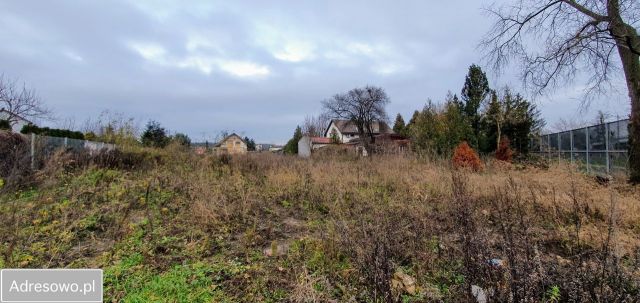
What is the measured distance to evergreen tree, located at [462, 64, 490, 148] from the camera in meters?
22.4

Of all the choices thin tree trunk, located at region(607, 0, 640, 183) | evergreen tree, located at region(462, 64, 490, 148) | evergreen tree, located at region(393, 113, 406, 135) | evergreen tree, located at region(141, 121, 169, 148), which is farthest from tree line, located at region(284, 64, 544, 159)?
evergreen tree, located at region(393, 113, 406, 135)

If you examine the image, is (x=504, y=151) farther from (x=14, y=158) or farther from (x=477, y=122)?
(x=14, y=158)

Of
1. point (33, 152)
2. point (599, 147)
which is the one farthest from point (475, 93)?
point (33, 152)

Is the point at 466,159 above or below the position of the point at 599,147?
below

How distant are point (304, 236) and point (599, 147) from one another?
12684 millimetres

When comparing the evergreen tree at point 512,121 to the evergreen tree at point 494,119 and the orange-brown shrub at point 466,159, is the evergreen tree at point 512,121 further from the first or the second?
the orange-brown shrub at point 466,159

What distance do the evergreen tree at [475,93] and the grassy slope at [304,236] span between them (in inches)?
670

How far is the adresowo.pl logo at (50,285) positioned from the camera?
234cm

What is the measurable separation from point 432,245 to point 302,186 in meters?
3.60

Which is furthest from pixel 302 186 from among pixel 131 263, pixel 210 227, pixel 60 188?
pixel 60 188

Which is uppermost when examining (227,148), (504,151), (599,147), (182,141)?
(182,141)

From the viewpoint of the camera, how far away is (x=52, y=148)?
8094 mm

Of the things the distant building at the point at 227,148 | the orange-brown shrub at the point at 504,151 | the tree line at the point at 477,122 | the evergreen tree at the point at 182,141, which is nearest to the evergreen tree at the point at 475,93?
the tree line at the point at 477,122

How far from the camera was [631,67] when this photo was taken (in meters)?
8.96
